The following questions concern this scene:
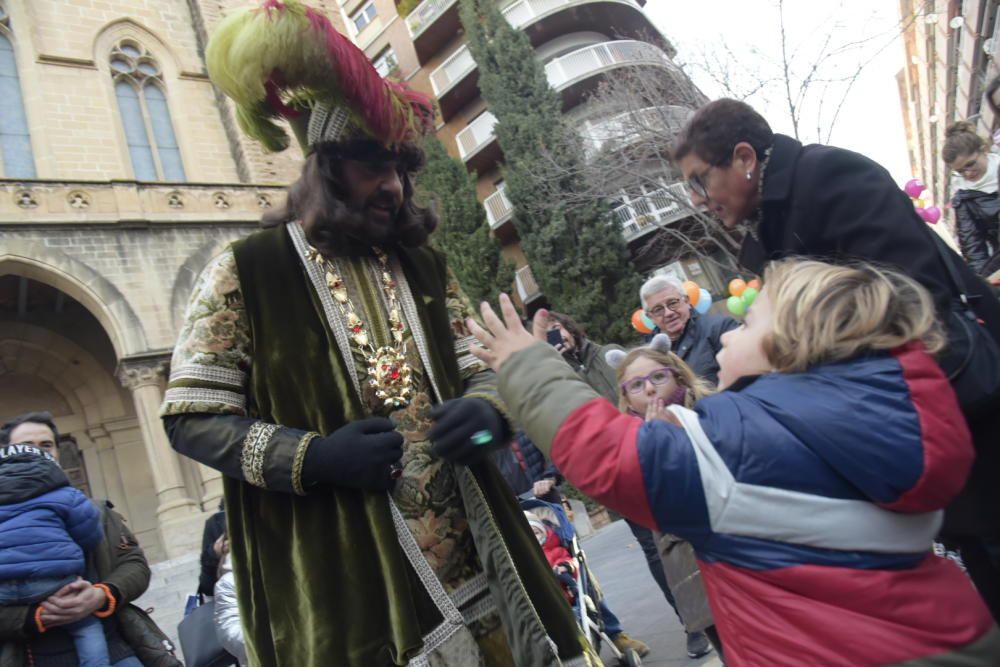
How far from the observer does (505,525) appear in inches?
69.6

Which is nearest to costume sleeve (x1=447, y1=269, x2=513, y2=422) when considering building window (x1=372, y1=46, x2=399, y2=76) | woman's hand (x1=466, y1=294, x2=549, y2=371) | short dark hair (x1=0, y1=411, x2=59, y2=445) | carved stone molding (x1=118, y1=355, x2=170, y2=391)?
woman's hand (x1=466, y1=294, x2=549, y2=371)

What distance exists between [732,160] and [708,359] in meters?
2.17

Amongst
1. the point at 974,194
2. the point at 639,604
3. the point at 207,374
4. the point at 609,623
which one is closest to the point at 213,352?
the point at 207,374

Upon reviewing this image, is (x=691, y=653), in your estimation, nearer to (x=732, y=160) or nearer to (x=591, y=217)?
(x=732, y=160)

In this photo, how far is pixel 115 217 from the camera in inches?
514

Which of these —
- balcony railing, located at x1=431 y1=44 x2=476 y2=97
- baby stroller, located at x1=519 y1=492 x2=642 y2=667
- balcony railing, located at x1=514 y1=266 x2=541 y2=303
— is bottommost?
baby stroller, located at x1=519 y1=492 x2=642 y2=667

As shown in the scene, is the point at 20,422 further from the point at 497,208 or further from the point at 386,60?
the point at 386,60

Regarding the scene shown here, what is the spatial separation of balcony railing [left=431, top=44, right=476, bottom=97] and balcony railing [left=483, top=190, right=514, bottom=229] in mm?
4308

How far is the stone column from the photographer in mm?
11945

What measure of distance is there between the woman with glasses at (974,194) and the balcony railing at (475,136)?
2029 cm

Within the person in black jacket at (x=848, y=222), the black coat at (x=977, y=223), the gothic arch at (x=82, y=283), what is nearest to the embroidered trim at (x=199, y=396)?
the person in black jacket at (x=848, y=222)

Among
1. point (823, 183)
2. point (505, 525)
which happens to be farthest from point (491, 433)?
point (823, 183)

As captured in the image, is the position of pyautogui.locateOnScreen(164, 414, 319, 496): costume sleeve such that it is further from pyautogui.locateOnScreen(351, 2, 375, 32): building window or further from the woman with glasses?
pyautogui.locateOnScreen(351, 2, 375, 32): building window

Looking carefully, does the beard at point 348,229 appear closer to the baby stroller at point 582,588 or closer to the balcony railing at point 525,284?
the baby stroller at point 582,588
